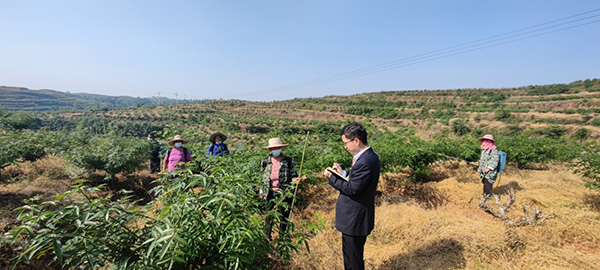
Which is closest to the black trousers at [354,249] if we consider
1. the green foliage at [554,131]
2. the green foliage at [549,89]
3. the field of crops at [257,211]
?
the field of crops at [257,211]

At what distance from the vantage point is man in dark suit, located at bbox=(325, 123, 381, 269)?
2289mm

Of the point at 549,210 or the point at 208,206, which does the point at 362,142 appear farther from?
the point at 549,210

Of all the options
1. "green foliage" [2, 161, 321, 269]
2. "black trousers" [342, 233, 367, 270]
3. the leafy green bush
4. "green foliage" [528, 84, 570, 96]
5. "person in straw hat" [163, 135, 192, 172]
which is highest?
"green foliage" [528, 84, 570, 96]

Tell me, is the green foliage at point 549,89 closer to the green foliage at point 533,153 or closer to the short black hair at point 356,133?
the green foliage at point 533,153

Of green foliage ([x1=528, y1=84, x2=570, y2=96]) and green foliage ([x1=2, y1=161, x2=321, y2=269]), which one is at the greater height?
green foliage ([x1=528, y1=84, x2=570, y2=96])

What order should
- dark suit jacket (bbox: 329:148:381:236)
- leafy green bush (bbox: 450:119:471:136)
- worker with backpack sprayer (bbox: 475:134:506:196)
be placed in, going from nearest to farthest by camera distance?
dark suit jacket (bbox: 329:148:381:236), worker with backpack sprayer (bbox: 475:134:506:196), leafy green bush (bbox: 450:119:471:136)

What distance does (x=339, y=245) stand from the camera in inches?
133

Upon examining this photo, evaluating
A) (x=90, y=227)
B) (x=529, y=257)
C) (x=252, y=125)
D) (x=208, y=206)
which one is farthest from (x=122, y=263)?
(x=252, y=125)

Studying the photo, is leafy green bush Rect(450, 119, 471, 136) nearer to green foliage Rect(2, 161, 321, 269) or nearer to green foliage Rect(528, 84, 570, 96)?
green foliage Rect(528, 84, 570, 96)

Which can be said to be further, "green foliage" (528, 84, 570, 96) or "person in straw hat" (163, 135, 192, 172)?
"green foliage" (528, 84, 570, 96)

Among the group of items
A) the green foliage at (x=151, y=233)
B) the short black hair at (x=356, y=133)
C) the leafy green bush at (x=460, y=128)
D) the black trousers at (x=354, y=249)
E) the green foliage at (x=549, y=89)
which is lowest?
the leafy green bush at (x=460, y=128)

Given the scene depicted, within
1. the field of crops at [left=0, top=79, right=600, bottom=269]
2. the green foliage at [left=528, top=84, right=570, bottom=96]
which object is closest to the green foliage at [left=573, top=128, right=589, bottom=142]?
the field of crops at [left=0, top=79, right=600, bottom=269]

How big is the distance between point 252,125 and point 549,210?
4211 cm

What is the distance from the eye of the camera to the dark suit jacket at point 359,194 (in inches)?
89.7
